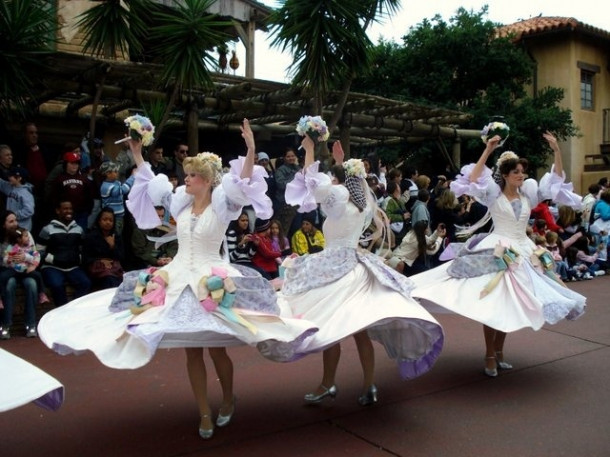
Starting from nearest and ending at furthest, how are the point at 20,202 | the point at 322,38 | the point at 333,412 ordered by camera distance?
the point at 333,412 < the point at 20,202 < the point at 322,38

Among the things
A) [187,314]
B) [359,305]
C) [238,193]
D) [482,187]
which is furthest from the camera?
[482,187]

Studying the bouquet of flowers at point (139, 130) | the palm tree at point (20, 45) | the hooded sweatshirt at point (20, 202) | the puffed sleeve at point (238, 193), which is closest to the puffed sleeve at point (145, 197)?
the bouquet of flowers at point (139, 130)

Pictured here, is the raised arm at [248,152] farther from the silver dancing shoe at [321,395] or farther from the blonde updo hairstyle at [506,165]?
the blonde updo hairstyle at [506,165]

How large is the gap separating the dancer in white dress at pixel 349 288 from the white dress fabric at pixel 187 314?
44 centimetres

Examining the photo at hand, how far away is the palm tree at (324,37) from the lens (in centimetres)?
931

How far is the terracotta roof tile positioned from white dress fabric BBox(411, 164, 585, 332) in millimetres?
15139

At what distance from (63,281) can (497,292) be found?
488 centimetres

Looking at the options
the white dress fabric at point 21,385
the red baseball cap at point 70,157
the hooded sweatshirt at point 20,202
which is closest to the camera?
the white dress fabric at point 21,385

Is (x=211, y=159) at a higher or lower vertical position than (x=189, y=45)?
lower

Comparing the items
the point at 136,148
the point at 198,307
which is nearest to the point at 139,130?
the point at 136,148

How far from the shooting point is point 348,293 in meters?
4.92

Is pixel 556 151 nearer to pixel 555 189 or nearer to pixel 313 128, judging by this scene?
pixel 555 189

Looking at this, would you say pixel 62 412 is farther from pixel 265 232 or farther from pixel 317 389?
pixel 265 232

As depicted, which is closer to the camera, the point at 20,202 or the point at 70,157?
the point at 20,202
